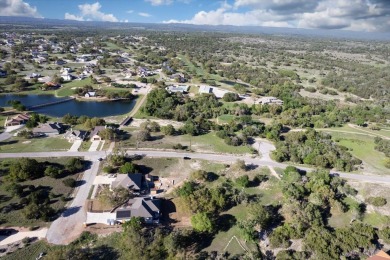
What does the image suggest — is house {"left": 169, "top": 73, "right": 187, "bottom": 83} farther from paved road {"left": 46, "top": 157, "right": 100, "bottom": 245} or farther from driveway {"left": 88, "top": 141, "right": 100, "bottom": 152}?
paved road {"left": 46, "top": 157, "right": 100, "bottom": 245}

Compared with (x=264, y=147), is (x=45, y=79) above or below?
above

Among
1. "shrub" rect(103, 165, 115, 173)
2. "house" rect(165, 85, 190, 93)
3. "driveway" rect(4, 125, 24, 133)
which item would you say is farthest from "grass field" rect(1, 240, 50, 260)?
"house" rect(165, 85, 190, 93)

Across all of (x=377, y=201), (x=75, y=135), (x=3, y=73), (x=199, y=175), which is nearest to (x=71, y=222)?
(x=199, y=175)

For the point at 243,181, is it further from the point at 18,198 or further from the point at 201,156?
the point at 18,198

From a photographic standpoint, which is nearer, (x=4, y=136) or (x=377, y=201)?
(x=377, y=201)

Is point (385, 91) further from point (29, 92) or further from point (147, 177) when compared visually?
point (29, 92)

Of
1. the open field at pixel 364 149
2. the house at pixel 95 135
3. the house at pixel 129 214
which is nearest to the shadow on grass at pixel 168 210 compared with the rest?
the house at pixel 129 214
